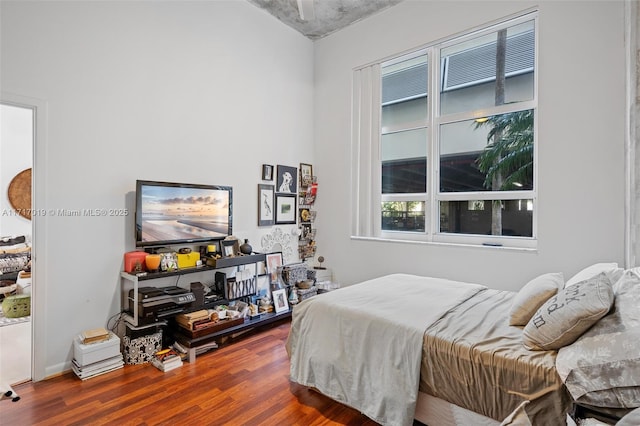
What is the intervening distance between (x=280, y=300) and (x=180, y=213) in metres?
1.42

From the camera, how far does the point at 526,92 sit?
3.23 metres

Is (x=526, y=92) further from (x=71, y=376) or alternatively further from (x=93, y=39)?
(x=71, y=376)

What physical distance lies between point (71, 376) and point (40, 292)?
2.20 ft

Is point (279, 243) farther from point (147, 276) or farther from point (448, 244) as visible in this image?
point (448, 244)

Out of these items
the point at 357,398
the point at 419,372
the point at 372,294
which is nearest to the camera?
the point at 419,372

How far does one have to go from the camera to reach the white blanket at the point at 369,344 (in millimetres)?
1799

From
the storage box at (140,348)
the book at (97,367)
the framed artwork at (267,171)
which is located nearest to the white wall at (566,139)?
the framed artwork at (267,171)

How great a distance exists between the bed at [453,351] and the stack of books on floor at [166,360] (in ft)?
3.30

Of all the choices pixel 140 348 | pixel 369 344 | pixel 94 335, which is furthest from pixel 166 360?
pixel 369 344

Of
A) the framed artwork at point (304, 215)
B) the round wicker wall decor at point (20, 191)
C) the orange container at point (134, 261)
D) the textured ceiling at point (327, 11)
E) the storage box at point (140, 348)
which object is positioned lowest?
the storage box at point (140, 348)

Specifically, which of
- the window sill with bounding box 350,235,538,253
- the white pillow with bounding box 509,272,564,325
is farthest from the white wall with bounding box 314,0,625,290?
the white pillow with bounding box 509,272,564,325

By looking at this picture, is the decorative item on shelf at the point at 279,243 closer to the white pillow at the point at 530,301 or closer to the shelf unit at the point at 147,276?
the shelf unit at the point at 147,276

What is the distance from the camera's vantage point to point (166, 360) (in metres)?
2.61

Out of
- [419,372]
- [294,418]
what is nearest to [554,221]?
[419,372]
